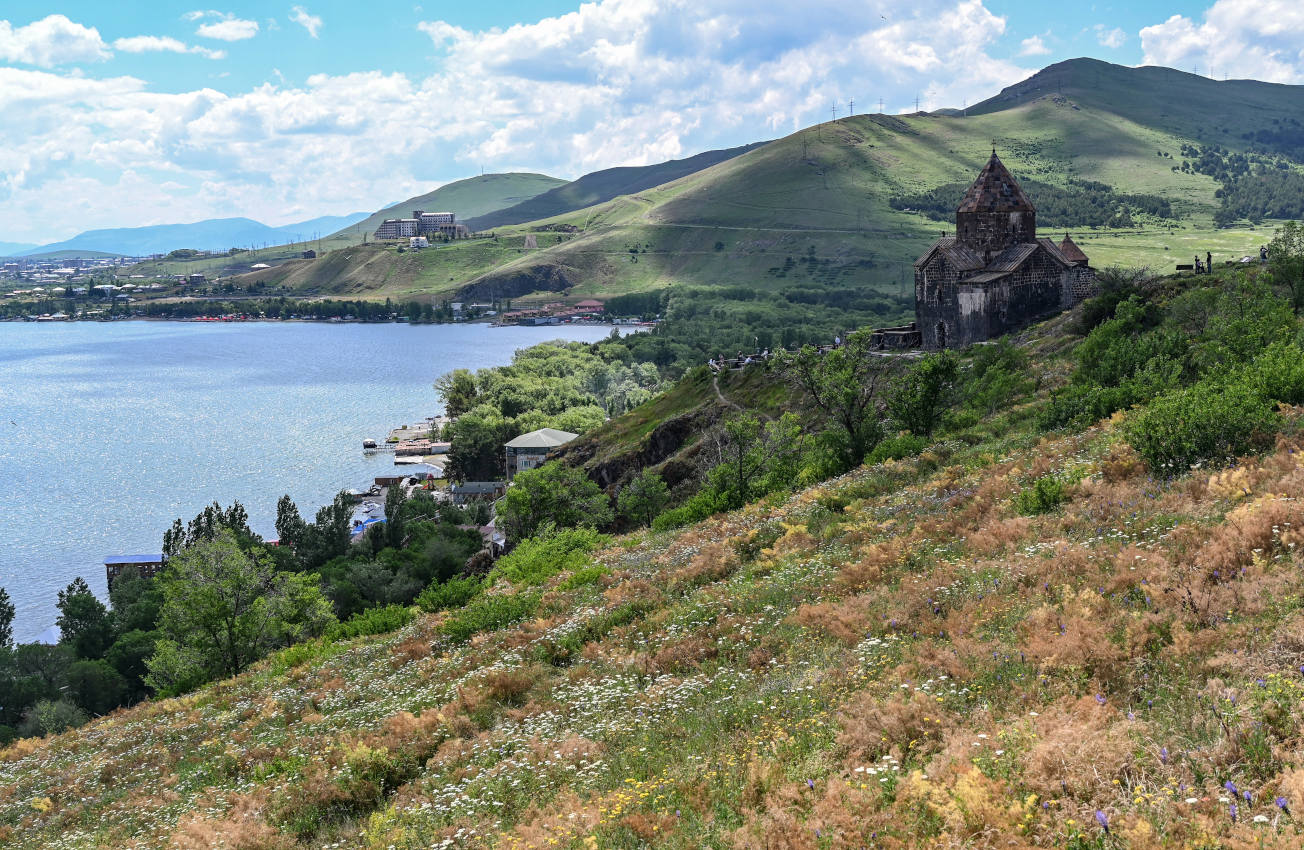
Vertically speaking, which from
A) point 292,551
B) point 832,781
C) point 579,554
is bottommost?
Result: point 292,551

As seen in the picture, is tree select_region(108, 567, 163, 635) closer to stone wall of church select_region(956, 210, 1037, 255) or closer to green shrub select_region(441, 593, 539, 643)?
green shrub select_region(441, 593, 539, 643)

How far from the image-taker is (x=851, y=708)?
1111 cm

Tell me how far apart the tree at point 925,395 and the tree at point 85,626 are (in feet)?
190

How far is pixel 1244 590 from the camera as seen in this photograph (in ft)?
35.2

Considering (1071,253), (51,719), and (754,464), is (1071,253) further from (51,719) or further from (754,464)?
(51,719)

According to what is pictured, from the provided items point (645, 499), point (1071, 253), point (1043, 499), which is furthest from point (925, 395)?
point (1071, 253)

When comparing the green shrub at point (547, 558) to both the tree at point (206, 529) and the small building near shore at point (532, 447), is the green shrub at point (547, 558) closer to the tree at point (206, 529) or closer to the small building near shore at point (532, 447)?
the tree at point (206, 529)

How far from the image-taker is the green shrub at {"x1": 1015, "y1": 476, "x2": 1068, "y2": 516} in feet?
59.6

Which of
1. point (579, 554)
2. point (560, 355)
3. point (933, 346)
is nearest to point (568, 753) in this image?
point (579, 554)

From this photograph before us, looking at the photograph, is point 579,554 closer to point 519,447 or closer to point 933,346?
point 933,346

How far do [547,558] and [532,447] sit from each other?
65.9 meters

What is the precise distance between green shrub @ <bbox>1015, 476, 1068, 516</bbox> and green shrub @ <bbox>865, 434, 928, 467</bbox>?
1414 centimetres

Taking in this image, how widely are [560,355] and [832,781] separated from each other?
155085 mm

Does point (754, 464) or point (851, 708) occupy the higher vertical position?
point (851, 708)
